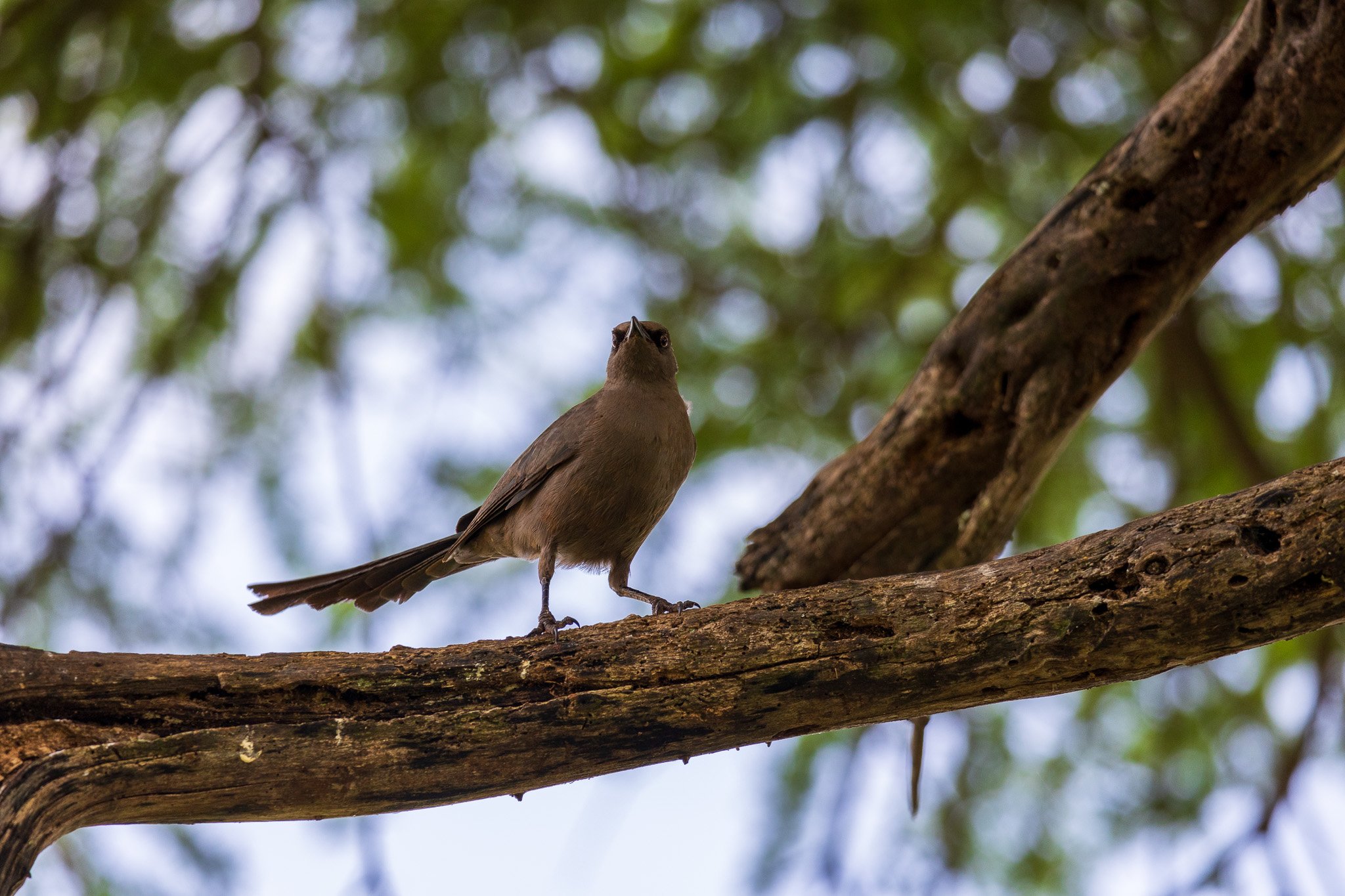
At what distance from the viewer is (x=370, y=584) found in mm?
5453

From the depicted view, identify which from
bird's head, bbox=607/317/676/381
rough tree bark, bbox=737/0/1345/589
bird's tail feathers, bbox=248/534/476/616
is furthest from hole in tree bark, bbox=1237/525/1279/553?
bird's tail feathers, bbox=248/534/476/616

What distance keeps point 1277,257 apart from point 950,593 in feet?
13.3

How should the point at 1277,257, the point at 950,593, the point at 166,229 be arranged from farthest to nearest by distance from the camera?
the point at 166,229 → the point at 1277,257 → the point at 950,593

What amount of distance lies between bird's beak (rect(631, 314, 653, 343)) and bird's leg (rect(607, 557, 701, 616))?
1066 millimetres

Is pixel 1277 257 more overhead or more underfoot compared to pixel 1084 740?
more overhead

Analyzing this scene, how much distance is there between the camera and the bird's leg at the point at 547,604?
4.61 metres

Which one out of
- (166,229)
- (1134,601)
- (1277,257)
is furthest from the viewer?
(166,229)

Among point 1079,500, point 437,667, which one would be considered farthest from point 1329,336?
point 437,667

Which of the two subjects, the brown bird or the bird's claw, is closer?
the bird's claw

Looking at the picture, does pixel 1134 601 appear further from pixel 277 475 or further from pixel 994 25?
pixel 277 475

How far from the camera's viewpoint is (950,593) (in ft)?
12.0

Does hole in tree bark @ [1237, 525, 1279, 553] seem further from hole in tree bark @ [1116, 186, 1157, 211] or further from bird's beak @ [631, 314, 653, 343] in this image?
bird's beak @ [631, 314, 653, 343]

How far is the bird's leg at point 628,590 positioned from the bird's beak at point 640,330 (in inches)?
42.0

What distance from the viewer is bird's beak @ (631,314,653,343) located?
5.62 meters
